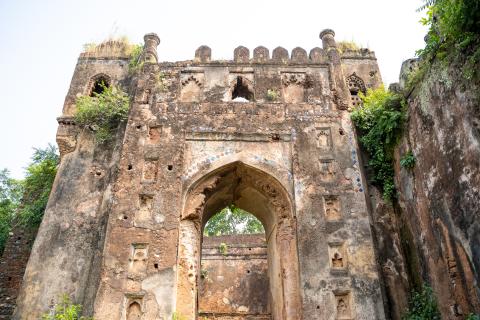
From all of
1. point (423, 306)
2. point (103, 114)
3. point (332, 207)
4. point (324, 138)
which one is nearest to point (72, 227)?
point (103, 114)

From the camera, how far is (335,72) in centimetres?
1112

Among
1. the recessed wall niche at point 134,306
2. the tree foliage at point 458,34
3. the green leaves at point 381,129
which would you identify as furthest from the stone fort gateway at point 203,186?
the tree foliage at point 458,34

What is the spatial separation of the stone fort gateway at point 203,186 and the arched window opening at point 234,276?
17.9 feet

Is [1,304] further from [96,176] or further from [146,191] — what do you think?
[146,191]

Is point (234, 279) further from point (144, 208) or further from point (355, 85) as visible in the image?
point (355, 85)

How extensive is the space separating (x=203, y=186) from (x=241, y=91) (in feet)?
9.87

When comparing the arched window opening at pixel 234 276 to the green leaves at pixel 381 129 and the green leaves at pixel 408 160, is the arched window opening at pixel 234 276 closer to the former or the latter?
the green leaves at pixel 381 129

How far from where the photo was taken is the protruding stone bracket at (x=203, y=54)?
1137cm

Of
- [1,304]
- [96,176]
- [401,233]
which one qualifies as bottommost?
[1,304]

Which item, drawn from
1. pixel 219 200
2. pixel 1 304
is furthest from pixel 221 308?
pixel 1 304

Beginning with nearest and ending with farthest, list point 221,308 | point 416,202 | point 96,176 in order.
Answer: point 416,202
point 96,176
point 221,308

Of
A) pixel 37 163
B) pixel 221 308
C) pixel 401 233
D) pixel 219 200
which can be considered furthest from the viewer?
pixel 221 308

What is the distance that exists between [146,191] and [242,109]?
9.80 feet

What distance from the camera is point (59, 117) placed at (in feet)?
35.4
